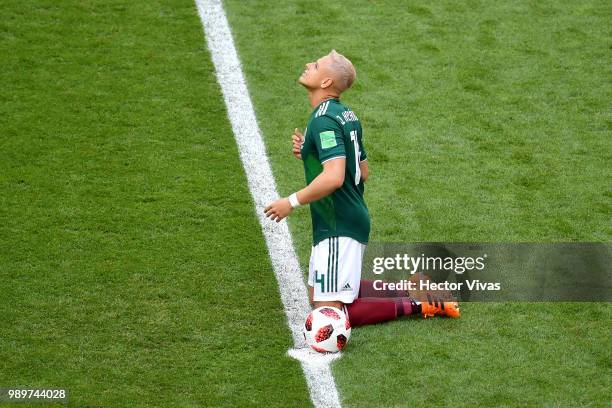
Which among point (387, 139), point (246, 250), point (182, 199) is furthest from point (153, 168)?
point (387, 139)

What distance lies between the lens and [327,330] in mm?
6629

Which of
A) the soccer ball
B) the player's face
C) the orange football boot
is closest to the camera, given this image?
A: the soccer ball

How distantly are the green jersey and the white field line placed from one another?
24.7 inches

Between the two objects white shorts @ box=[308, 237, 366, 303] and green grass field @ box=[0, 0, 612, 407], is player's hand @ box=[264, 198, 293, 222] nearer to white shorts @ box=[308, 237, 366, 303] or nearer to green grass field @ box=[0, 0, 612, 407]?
white shorts @ box=[308, 237, 366, 303]

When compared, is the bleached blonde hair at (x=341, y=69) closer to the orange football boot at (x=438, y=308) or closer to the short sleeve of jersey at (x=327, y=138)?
the short sleeve of jersey at (x=327, y=138)

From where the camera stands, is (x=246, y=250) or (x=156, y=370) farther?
(x=246, y=250)

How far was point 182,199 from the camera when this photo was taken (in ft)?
27.2

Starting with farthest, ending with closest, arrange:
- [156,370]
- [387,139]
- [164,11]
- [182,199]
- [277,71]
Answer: [164,11], [277,71], [387,139], [182,199], [156,370]

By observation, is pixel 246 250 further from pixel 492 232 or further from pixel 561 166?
pixel 561 166

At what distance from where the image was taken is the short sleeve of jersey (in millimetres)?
6645

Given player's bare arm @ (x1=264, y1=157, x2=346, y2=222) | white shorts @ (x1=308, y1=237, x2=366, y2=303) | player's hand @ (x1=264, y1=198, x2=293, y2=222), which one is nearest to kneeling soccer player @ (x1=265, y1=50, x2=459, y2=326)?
white shorts @ (x1=308, y1=237, x2=366, y2=303)

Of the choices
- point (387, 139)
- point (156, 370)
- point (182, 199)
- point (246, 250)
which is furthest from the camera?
point (387, 139)

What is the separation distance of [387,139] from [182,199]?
1805mm

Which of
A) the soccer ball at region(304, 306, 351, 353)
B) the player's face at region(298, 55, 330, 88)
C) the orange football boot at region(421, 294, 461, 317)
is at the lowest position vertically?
the orange football boot at region(421, 294, 461, 317)
